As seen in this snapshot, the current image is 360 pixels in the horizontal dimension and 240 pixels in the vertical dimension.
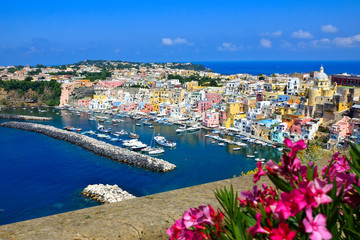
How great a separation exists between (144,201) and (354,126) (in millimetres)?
13729

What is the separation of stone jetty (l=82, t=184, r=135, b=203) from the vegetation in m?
23.4

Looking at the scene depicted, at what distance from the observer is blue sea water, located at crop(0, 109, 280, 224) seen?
27.4 ft

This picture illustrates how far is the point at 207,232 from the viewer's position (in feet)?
1.99

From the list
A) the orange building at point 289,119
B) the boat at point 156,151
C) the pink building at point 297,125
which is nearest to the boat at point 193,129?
the boat at point 156,151

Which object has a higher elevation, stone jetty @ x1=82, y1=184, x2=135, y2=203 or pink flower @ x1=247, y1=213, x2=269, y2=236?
pink flower @ x1=247, y1=213, x2=269, y2=236

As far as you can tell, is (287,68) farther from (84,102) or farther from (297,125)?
(297,125)

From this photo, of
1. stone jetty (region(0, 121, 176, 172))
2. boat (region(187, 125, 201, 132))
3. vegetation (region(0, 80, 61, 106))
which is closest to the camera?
stone jetty (region(0, 121, 176, 172))

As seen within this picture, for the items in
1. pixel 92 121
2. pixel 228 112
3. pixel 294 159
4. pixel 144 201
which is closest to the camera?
pixel 294 159

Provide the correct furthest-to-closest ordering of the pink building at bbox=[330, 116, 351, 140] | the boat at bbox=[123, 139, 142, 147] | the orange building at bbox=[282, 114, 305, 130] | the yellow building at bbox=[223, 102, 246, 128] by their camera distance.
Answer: the yellow building at bbox=[223, 102, 246, 128] → the orange building at bbox=[282, 114, 305, 130] → the boat at bbox=[123, 139, 142, 147] → the pink building at bbox=[330, 116, 351, 140]

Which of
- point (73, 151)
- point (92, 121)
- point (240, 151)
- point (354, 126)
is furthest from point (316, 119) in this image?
point (92, 121)

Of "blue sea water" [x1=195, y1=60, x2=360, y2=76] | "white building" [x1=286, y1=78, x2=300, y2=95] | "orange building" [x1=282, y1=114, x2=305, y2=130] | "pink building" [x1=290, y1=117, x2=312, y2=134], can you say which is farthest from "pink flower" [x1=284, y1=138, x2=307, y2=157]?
"blue sea water" [x1=195, y1=60, x2=360, y2=76]

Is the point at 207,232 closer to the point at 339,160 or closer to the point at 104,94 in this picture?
the point at 339,160

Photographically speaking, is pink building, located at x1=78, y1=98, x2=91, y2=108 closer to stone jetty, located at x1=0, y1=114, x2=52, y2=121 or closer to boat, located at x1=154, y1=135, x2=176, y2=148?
stone jetty, located at x1=0, y1=114, x2=52, y2=121

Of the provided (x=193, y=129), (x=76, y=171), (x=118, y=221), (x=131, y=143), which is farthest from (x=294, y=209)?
(x=193, y=129)
